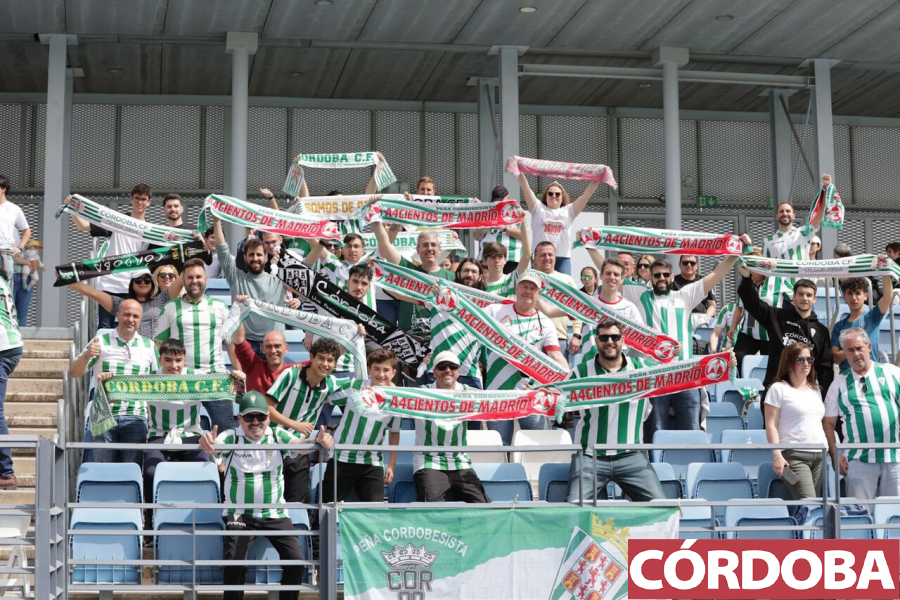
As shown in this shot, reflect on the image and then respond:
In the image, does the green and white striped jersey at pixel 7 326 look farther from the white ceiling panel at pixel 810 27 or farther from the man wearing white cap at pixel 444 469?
the white ceiling panel at pixel 810 27

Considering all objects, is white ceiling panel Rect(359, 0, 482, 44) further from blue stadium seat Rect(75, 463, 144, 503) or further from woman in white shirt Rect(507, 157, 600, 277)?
blue stadium seat Rect(75, 463, 144, 503)

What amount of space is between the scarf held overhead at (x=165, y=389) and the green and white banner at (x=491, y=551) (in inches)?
64.8

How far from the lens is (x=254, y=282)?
11750mm

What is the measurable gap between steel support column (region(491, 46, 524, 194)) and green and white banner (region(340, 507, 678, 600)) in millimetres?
9723

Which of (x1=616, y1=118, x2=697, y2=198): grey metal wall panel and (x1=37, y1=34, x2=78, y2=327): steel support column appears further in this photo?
(x1=616, y1=118, x2=697, y2=198): grey metal wall panel

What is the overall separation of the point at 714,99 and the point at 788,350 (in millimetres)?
Result: 12668

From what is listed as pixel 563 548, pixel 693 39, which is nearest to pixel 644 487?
pixel 563 548

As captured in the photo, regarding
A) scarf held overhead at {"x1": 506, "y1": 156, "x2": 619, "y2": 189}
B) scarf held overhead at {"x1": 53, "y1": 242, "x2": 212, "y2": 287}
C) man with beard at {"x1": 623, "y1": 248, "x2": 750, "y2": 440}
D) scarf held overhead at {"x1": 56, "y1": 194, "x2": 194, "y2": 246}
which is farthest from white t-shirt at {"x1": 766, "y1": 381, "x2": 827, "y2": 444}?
scarf held overhead at {"x1": 56, "y1": 194, "x2": 194, "y2": 246}

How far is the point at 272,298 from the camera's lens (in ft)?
38.7

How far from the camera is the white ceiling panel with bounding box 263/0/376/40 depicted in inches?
648

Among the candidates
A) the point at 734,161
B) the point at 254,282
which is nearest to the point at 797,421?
the point at 254,282

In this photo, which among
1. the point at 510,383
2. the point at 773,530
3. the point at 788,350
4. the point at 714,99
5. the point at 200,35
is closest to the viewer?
the point at 773,530

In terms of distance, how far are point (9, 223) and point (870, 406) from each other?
8358 mm

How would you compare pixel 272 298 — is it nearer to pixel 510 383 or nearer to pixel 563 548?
pixel 510 383
